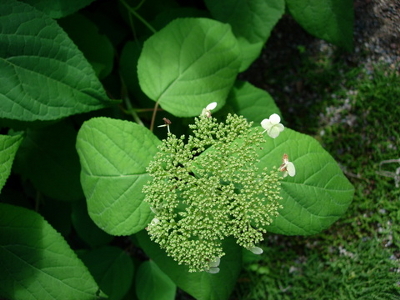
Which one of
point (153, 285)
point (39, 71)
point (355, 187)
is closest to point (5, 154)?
point (39, 71)

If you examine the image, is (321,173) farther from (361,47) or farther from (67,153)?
(67,153)

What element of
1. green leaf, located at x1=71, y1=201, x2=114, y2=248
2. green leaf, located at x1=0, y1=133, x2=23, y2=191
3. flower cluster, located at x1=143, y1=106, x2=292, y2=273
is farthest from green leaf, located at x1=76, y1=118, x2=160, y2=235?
green leaf, located at x1=71, y1=201, x2=114, y2=248

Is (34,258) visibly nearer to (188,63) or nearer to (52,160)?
(52,160)

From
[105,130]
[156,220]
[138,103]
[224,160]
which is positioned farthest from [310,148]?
[138,103]

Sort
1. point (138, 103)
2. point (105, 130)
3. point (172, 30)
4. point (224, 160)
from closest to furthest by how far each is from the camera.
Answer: point (224, 160), point (105, 130), point (172, 30), point (138, 103)

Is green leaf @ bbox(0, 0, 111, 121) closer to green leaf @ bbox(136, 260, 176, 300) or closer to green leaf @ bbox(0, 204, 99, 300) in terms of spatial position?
green leaf @ bbox(0, 204, 99, 300)

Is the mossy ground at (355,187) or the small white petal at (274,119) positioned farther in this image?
the mossy ground at (355,187)

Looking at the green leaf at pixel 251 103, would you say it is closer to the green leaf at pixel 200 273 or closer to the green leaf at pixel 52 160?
the green leaf at pixel 200 273

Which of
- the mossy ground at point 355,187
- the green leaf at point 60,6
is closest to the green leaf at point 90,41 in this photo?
the green leaf at point 60,6
